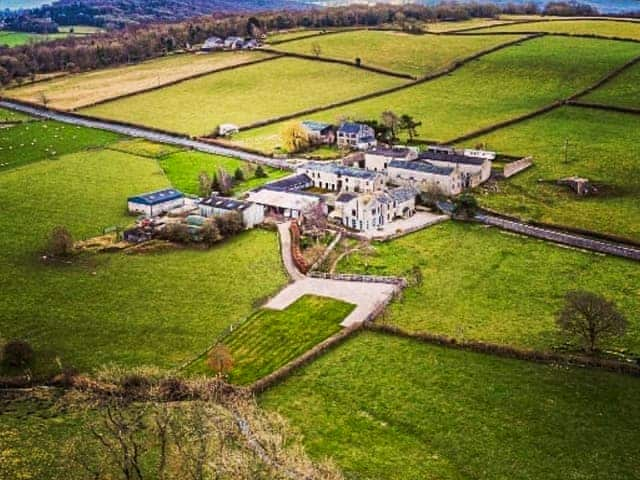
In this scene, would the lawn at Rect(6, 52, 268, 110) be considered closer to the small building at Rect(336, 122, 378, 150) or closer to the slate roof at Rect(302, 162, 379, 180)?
the small building at Rect(336, 122, 378, 150)

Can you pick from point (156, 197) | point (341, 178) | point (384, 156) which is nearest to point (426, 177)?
point (384, 156)

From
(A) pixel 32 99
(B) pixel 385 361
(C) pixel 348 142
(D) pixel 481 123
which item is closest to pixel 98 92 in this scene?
(A) pixel 32 99

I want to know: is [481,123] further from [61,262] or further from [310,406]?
[310,406]

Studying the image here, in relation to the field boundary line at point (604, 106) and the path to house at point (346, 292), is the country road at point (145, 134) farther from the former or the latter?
the field boundary line at point (604, 106)

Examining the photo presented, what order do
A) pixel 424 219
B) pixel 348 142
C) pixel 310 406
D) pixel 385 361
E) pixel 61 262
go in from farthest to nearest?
pixel 348 142 → pixel 424 219 → pixel 61 262 → pixel 385 361 → pixel 310 406

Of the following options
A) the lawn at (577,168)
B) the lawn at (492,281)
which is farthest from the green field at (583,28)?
the lawn at (492,281)

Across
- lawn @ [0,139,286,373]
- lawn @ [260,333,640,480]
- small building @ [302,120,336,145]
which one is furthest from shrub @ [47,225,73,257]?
small building @ [302,120,336,145]
